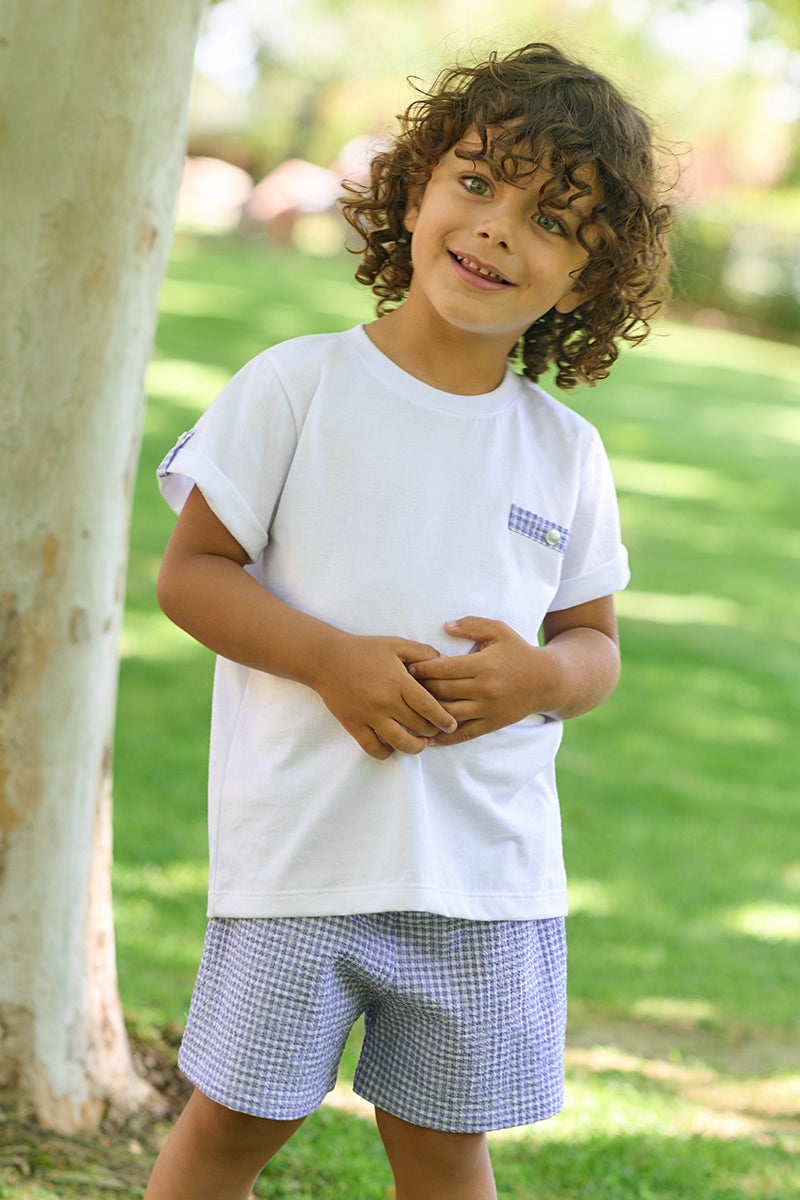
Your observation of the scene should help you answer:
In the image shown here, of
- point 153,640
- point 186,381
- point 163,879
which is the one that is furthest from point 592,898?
point 186,381

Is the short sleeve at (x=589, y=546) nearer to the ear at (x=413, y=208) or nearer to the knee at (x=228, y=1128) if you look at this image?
the ear at (x=413, y=208)

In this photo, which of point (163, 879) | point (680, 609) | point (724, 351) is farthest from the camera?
point (724, 351)

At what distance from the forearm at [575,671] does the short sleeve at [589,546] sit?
5 cm

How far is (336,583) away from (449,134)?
2.00ft

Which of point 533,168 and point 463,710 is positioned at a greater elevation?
point 533,168

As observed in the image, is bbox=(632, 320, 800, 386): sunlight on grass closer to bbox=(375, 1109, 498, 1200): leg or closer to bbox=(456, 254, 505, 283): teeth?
bbox=(456, 254, 505, 283): teeth

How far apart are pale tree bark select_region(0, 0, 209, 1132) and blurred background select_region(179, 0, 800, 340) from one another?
36.1 ft

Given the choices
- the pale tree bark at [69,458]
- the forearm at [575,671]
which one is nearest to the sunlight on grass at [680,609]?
the pale tree bark at [69,458]

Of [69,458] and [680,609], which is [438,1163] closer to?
[69,458]

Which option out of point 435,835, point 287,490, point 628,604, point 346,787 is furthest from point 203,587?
point 628,604

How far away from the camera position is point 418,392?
177 centimetres

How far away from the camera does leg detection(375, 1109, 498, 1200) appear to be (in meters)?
1.80

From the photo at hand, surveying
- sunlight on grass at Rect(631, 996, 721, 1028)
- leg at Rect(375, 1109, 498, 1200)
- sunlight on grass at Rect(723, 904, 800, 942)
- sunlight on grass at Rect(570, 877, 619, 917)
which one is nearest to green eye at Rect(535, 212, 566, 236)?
leg at Rect(375, 1109, 498, 1200)

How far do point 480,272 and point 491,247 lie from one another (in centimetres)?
3
